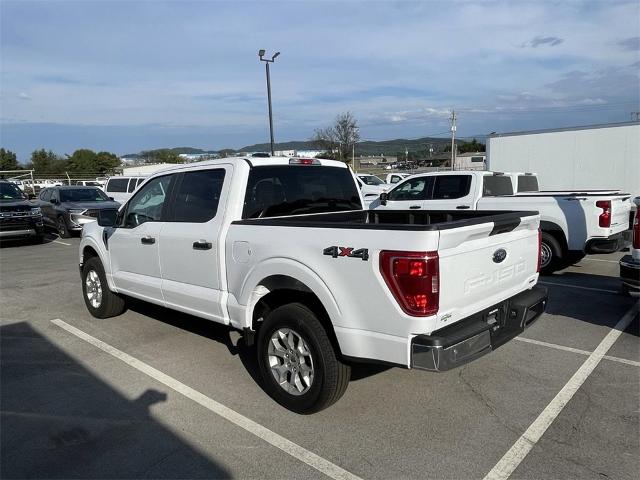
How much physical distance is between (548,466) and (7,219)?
14283 millimetres

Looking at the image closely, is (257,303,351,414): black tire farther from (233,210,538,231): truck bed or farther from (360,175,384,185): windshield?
(360,175,384,185): windshield

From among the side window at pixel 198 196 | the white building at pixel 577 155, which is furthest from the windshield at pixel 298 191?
the white building at pixel 577 155

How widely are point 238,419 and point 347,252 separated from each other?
153 cm

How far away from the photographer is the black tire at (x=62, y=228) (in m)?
15.5

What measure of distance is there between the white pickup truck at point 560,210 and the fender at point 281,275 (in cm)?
344

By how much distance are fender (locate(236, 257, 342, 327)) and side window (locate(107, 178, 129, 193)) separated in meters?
17.7

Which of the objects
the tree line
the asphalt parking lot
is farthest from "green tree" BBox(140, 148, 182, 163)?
the asphalt parking lot

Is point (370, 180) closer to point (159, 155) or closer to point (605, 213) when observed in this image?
point (605, 213)

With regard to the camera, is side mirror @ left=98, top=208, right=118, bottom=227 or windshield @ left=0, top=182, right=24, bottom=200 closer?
side mirror @ left=98, top=208, right=118, bottom=227

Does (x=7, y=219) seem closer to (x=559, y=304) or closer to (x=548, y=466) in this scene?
(x=559, y=304)

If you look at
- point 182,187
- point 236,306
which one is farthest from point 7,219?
point 236,306

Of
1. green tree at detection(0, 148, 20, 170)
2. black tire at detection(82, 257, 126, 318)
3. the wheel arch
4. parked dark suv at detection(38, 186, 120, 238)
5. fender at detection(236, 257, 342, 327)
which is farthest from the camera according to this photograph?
green tree at detection(0, 148, 20, 170)

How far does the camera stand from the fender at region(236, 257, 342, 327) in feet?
11.0

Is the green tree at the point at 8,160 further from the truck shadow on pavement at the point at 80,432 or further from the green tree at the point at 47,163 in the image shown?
the truck shadow on pavement at the point at 80,432
